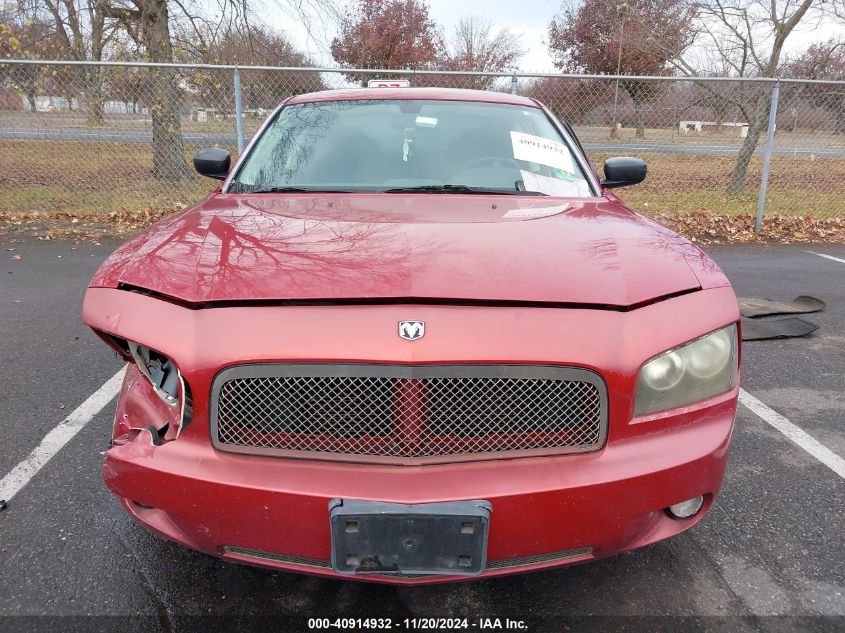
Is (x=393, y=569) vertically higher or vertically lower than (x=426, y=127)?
lower

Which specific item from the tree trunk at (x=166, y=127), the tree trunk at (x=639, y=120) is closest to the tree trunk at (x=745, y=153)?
the tree trunk at (x=639, y=120)

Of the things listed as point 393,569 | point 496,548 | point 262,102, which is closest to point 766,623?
point 496,548

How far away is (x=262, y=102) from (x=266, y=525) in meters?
7.43

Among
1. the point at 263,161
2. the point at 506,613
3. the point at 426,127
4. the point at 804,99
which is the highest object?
the point at 804,99

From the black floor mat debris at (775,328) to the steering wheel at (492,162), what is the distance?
8.16ft

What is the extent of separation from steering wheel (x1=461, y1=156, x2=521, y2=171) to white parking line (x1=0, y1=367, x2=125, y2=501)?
2208 millimetres

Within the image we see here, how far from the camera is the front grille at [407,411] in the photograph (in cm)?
149

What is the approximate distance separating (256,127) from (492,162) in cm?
579

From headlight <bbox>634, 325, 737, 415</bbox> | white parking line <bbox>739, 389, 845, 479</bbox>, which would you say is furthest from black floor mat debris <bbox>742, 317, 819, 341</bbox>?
headlight <bbox>634, 325, 737, 415</bbox>

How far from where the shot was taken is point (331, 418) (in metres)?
1.52

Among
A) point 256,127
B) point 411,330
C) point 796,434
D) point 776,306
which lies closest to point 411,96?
point 411,330

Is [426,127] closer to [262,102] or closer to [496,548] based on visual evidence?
[496,548]

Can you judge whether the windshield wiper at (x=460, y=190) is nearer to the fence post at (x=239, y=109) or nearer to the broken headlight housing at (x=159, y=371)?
the broken headlight housing at (x=159, y=371)

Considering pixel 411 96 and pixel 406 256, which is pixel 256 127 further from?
pixel 406 256
